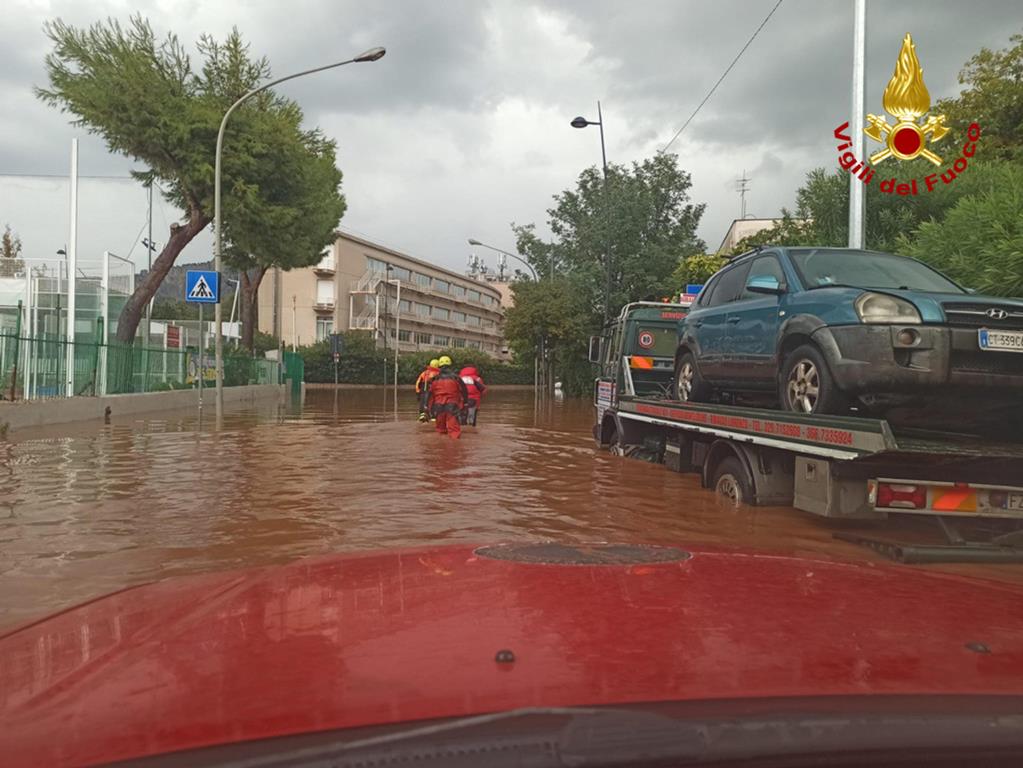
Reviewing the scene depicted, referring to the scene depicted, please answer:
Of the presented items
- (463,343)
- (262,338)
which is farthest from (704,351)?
(463,343)

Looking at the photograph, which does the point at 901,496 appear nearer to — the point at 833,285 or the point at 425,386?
the point at 833,285

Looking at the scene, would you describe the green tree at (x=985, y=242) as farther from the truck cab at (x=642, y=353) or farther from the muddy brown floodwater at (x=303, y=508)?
the muddy brown floodwater at (x=303, y=508)

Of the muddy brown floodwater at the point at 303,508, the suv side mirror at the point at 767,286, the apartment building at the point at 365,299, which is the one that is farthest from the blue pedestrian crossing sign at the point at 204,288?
the apartment building at the point at 365,299

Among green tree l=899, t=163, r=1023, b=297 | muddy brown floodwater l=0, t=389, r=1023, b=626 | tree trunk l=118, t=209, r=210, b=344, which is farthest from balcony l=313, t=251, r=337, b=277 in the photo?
green tree l=899, t=163, r=1023, b=297

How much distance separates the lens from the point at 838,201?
19.7 meters

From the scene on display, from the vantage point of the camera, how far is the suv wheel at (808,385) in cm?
679

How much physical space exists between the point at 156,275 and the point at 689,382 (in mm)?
21837

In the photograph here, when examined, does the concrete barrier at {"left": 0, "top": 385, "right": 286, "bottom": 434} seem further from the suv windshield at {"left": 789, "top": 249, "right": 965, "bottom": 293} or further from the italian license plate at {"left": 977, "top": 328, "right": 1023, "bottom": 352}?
the italian license plate at {"left": 977, "top": 328, "right": 1023, "bottom": 352}

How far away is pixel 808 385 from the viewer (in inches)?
283

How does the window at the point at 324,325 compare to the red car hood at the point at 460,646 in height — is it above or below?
above

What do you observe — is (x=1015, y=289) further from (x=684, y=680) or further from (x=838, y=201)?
(x=684, y=680)

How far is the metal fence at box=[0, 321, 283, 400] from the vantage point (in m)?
17.7

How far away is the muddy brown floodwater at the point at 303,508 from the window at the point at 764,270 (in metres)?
2.08

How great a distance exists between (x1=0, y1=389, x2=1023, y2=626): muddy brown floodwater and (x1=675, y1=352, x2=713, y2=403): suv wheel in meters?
1.03
